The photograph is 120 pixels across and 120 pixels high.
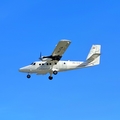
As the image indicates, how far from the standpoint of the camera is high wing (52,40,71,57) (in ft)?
256

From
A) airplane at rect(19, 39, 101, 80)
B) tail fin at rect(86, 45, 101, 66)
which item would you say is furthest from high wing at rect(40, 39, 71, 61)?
tail fin at rect(86, 45, 101, 66)

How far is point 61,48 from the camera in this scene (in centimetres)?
8056

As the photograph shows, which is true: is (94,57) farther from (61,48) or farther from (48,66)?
(48,66)

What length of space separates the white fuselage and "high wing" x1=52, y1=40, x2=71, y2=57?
1830mm

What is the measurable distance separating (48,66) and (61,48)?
14.4 feet

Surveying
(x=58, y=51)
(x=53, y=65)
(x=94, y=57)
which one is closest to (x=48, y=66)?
(x=53, y=65)

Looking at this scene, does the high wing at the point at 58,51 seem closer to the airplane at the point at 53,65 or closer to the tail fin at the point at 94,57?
the airplane at the point at 53,65

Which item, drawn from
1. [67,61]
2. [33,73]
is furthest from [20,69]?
[67,61]

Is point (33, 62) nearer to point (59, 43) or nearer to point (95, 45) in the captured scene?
point (59, 43)

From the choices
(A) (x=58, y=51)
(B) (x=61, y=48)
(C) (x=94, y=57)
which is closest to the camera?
(B) (x=61, y=48)

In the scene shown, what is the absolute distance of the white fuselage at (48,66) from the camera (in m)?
82.2

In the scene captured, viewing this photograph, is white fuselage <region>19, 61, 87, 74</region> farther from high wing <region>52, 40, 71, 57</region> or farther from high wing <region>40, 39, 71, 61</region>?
high wing <region>52, 40, 71, 57</region>

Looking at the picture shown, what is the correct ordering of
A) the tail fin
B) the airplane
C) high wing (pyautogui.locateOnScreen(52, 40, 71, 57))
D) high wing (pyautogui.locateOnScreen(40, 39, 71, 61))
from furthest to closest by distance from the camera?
the tail fin, the airplane, high wing (pyautogui.locateOnScreen(40, 39, 71, 61)), high wing (pyautogui.locateOnScreen(52, 40, 71, 57))

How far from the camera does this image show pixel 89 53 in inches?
3568
